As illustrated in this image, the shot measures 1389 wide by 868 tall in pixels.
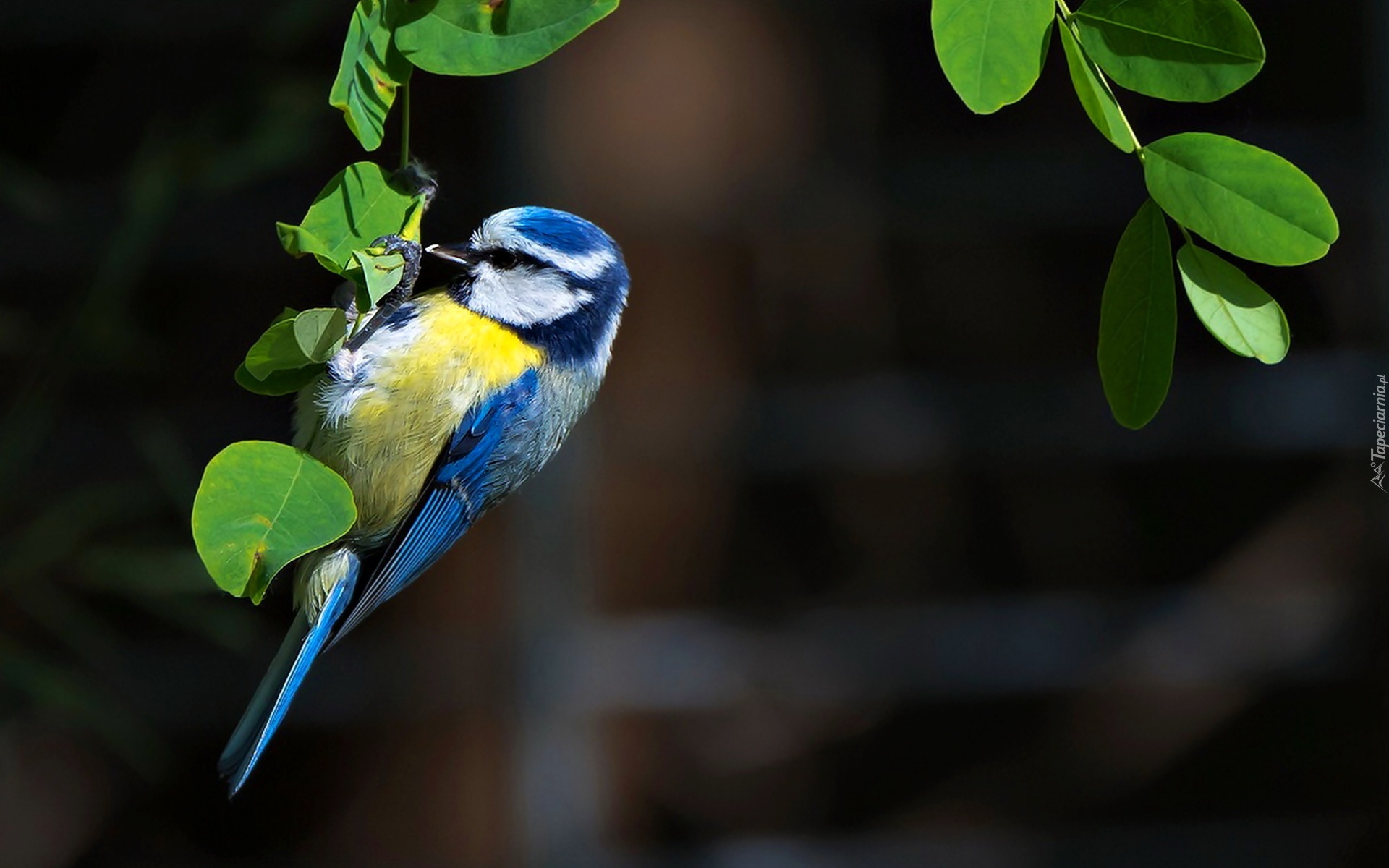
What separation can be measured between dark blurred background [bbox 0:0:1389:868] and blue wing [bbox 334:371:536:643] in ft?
4.07

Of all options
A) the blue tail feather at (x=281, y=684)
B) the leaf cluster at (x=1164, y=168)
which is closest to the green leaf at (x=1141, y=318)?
the leaf cluster at (x=1164, y=168)

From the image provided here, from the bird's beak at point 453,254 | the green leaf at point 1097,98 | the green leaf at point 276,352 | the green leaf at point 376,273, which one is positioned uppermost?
the green leaf at point 1097,98

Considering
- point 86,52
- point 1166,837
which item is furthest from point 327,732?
point 1166,837

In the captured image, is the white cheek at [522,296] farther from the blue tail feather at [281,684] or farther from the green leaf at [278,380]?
the green leaf at [278,380]

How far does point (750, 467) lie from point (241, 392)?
31.1 inches

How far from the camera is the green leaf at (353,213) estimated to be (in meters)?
0.52

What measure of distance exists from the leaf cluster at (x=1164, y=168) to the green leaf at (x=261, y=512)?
262 millimetres

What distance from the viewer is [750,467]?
226 centimetres

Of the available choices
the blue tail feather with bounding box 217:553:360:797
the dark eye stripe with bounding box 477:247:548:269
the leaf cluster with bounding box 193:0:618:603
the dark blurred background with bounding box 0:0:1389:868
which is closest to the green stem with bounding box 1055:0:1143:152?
the leaf cluster with bounding box 193:0:618:603

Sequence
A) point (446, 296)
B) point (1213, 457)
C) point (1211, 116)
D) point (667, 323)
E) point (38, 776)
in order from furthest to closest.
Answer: point (1213, 457)
point (667, 323)
point (38, 776)
point (1211, 116)
point (446, 296)

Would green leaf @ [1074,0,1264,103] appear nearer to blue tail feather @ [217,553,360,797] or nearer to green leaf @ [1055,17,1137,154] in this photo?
green leaf @ [1055,17,1137,154]

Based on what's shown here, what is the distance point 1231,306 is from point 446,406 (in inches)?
18.2

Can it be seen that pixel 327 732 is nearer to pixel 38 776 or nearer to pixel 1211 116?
pixel 38 776

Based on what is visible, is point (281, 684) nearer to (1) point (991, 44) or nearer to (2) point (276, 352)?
(2) point (276, 352)
